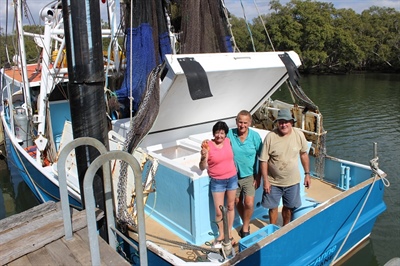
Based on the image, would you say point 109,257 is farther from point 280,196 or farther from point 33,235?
point 280,196

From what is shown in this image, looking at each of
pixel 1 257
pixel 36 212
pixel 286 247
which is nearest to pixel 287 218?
pixel 286 247

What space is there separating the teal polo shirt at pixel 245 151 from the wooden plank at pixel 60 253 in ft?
7.59

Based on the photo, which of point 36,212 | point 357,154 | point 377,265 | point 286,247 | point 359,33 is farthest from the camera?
point 359,33

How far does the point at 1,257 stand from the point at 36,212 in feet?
2.32

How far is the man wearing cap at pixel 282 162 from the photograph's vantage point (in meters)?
4.41

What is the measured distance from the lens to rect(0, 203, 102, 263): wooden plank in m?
2.72

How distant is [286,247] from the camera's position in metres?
Result: 4.31

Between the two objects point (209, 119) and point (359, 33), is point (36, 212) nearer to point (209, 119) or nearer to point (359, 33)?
point (209, 119)

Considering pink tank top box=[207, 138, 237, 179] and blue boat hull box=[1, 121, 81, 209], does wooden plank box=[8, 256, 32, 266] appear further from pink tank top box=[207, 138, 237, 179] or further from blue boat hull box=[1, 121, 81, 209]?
blue boat hull box=[1, 121, 81, 209]

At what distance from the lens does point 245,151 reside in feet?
14.7

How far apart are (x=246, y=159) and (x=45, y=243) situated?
249 centimetres

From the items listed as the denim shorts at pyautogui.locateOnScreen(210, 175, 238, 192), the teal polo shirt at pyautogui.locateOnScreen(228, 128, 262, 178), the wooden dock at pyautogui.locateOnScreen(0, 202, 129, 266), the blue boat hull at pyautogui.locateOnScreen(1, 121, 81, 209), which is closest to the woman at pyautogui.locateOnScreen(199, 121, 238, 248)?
the denim shorts at pyautogui.locateOnScreen(210, 175, 238, 192)

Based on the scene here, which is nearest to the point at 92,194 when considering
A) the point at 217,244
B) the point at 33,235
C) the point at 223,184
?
the point at 33,235

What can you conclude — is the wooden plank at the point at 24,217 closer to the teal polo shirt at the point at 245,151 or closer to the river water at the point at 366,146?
the teal polo shirt at the point at 245,151
